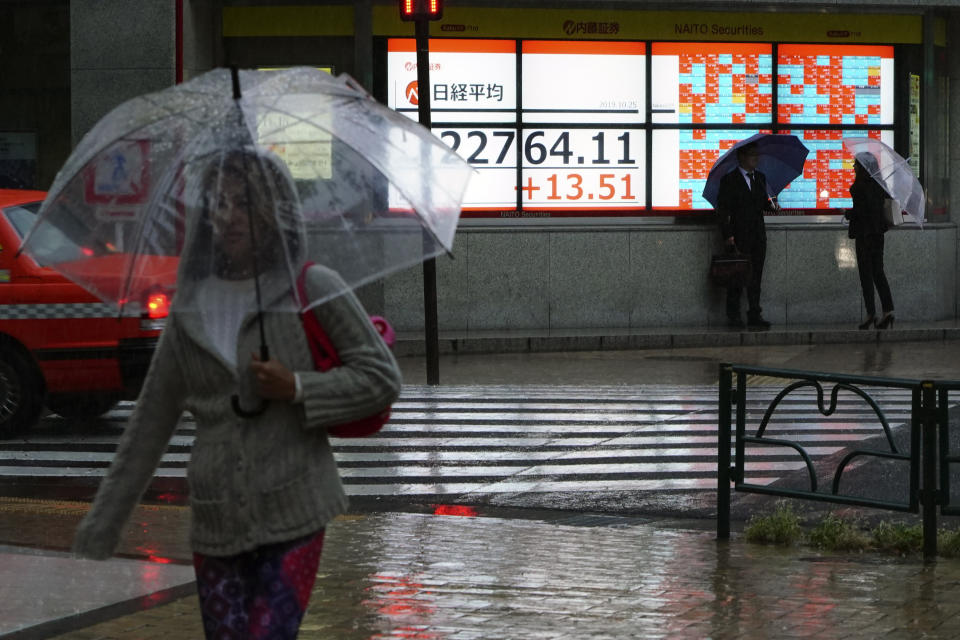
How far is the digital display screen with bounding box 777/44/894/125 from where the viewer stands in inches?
828

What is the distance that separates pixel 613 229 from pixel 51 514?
A: 12.4 metres

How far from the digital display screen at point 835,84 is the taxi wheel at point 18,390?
475 inches

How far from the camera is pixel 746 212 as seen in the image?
1986 cm

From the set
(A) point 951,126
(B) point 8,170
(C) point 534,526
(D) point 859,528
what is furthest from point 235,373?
(A) point 951,126

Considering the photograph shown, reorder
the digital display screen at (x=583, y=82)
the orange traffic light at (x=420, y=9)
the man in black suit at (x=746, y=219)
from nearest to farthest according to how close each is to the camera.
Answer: the orange traffic light at (x=420, y=9)
the man in black suit at (x=746, y=219)
the digital display screen at (x=583, y=82)

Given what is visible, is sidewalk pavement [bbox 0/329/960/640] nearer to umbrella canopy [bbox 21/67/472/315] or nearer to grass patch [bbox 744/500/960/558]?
grass patch [bbox 744/500/960/558]

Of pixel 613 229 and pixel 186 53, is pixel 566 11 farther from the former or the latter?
pixel 186 53

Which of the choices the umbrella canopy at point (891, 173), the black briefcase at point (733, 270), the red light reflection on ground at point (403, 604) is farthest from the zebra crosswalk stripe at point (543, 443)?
the black briefcase at point (733, 270)

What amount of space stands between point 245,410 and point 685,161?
1730 centimetres

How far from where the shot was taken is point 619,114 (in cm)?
2056

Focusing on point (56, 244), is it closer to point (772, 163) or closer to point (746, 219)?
point (746, 219)

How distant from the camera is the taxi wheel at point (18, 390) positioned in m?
11.3

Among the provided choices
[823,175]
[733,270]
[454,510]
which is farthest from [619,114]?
[454,510]

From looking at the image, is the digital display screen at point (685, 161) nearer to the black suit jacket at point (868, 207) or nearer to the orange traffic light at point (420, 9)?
the black suit jacket at point (868, 207)
